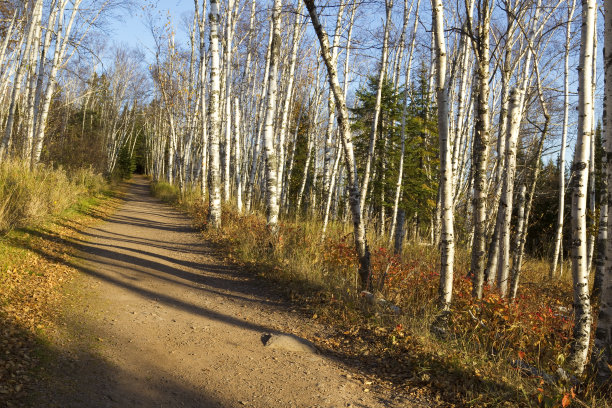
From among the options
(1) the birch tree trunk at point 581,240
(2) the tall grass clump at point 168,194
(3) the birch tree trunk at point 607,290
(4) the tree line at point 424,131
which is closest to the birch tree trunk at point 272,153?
(4) the tree line at point 424,131

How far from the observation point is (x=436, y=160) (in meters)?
15.2

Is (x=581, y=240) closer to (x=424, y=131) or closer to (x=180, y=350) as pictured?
(x=180, y=350)

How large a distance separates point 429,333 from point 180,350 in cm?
287

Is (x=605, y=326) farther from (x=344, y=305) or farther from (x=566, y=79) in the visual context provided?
(x=566, y=79)

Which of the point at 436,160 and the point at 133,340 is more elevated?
the point at 436,160

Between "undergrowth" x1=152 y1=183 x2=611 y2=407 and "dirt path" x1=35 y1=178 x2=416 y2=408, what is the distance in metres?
0.48

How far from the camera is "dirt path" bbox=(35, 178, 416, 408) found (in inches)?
131

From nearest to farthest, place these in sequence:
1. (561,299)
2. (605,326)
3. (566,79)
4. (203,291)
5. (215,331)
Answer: (605,326)
(215,331)
(203,291)
(561,299)
(566,79)

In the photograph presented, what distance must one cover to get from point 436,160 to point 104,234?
11.6 m

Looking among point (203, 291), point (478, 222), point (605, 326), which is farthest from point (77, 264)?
point (605, 326)

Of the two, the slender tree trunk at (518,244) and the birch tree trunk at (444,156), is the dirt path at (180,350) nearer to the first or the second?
the birch tree trunk at (444,156)

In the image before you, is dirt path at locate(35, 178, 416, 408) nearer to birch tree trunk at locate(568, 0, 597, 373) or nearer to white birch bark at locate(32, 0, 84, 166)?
birch tree trunk at locate(568, 0, 597, 373)

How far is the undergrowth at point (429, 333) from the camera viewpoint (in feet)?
11.8

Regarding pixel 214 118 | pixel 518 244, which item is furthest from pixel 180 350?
pixel 214 118
